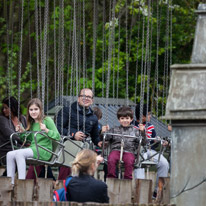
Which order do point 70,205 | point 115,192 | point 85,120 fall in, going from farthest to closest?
point 85,120
point 115,192
point 70,205

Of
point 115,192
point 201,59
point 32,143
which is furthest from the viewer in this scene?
point 32,143

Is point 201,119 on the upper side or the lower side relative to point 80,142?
upper

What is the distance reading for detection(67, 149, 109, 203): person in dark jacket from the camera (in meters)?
8.73

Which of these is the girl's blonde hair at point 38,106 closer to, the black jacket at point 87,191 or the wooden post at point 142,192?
the wooden post at point 142,192

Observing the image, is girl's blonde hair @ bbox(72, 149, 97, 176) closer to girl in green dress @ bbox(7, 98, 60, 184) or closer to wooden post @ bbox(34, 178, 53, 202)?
wooden post @ bbox(34, 178, 53, 202)

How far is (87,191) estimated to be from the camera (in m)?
8.75

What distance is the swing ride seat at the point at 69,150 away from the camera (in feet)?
42.4

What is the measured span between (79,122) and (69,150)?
20.9 inches

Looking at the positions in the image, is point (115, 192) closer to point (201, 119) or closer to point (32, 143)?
point (201, 119)

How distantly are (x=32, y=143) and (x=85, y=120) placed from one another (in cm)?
129

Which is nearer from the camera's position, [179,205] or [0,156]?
[179,205]

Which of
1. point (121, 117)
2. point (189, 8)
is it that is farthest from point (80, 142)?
point (189, 8)

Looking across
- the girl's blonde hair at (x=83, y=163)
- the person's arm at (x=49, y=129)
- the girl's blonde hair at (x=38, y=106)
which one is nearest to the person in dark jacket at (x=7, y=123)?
the girl's blonde hair at (x=38, y=106)

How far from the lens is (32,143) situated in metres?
12.8
